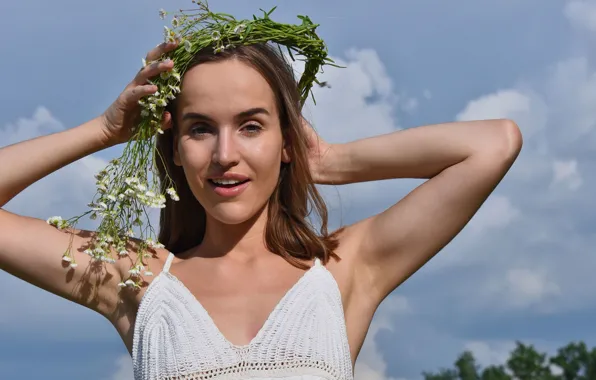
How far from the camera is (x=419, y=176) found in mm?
3637

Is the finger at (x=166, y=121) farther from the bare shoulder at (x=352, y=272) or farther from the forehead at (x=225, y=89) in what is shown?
the bare shoulder at (x=352, y=272)

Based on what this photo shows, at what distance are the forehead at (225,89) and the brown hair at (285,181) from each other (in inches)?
1.4

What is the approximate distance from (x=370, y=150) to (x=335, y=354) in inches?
32.9

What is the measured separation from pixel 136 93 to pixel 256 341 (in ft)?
3.50

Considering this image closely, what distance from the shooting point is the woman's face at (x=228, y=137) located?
3355 millimetres

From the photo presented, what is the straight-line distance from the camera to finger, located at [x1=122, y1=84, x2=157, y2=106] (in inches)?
136

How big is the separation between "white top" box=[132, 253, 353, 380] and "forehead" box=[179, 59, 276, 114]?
2.27 ft

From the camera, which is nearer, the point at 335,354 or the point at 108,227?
the point at 335,354

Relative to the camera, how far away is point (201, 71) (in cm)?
345

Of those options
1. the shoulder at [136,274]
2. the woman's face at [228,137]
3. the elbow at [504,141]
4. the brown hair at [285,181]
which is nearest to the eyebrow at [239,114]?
the woman's face at [228,137]

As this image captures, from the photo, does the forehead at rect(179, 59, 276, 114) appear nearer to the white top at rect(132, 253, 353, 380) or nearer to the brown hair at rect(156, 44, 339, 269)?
the brown hair at rect(156, 44, 339, 269)

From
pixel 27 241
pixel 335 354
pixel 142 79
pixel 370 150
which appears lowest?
pixel 335 354

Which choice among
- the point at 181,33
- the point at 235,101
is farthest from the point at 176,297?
the point at 181,33

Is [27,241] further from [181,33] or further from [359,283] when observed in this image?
[359,283]
